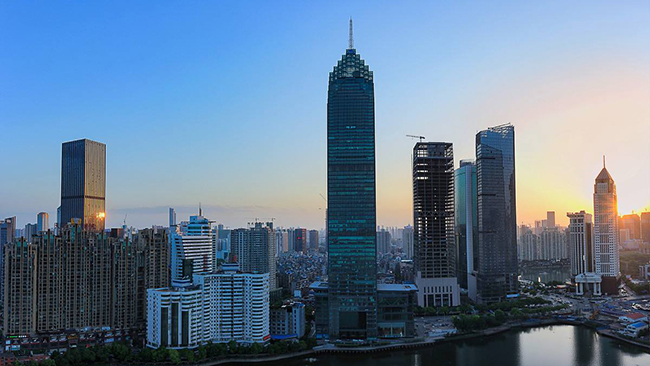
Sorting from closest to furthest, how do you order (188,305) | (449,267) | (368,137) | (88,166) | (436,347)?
(188,305)
(436,347)
(368,137)
(449,267)
(88,166)

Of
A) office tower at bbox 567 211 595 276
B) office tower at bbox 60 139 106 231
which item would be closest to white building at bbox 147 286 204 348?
office tower at bbox 60 139 106 231

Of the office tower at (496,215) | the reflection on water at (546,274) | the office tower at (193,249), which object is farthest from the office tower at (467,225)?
the office tower at (193,249)

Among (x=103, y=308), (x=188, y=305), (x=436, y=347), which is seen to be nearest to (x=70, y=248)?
(x=103, y=308)

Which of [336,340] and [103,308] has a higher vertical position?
[103,308]

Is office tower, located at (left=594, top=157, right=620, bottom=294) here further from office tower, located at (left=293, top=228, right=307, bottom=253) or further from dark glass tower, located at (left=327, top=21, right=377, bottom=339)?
office tower, located at (left=293, top=228, right=307, bottom=253)

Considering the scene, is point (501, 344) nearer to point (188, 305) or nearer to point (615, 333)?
point (615, 333)

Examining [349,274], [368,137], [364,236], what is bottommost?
[349,274]

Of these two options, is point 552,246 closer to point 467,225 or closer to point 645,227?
point 645,227
